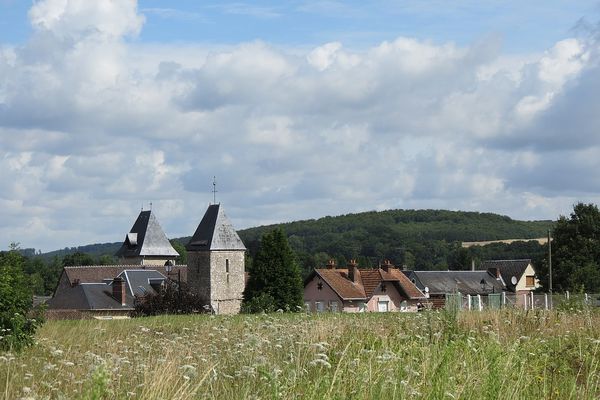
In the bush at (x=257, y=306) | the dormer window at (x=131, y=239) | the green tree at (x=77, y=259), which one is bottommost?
the bush at (x=257, y=306)

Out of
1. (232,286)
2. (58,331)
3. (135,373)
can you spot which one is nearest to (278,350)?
(135,373)

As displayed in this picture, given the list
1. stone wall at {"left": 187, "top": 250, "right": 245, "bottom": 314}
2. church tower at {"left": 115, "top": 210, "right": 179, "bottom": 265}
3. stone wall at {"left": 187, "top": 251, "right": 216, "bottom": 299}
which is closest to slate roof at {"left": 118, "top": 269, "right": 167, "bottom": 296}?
stone wall at {"left": 187, "top": 251, "right": 216, "bottom": 299}

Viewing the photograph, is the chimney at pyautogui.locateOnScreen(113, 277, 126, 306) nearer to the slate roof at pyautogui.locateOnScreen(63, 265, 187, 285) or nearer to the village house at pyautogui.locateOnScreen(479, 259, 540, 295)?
the slate roof at pyautogui.locateOnScreen(63, 265, 187, 285)

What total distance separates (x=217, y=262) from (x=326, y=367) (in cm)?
6871

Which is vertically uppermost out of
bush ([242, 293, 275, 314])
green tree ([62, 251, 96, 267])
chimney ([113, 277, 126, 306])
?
green tree ([62, 251, 96, 267])

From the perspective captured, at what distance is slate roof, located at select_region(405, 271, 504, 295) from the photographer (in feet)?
268

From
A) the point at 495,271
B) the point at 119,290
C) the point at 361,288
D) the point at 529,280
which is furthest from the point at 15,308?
the point at 529,280

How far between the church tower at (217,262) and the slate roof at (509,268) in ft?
97.4

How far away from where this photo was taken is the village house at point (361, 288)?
67562 mm

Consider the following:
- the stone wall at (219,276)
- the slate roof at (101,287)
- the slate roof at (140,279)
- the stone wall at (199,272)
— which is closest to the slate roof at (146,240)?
the slate roof at (101,287)

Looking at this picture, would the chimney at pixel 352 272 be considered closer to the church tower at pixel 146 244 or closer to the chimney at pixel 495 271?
the chimney at pixel 495 271

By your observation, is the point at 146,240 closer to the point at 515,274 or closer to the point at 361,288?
the point at 361,288

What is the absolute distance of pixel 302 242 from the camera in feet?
517

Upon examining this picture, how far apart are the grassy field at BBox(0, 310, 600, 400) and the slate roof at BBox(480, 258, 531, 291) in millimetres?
81603
